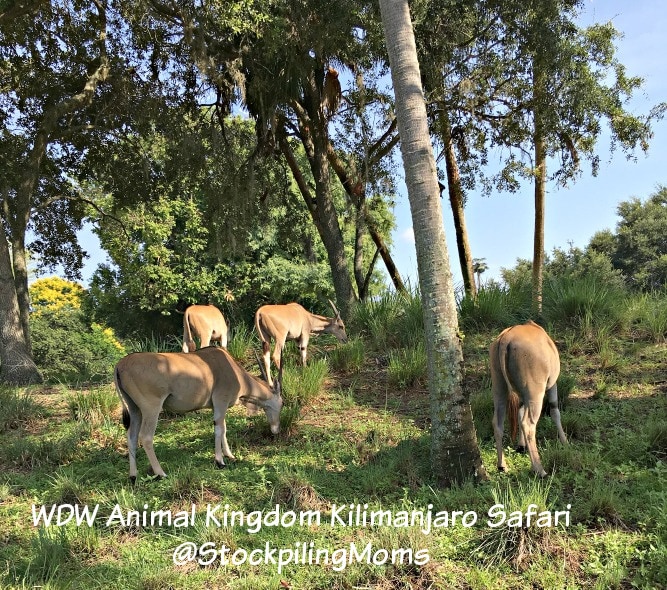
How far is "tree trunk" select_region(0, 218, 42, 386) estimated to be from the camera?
11656mm

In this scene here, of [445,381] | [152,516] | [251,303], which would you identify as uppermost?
[251,303]

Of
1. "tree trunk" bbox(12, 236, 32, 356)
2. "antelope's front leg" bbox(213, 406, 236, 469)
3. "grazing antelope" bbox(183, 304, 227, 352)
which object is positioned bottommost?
"antelope's front leg" bbox(213, 406, 236, 469)

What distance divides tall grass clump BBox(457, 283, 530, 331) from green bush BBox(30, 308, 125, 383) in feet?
48.9

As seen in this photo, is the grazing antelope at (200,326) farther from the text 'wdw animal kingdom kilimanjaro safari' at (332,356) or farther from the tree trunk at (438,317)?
the tree trunk at (438,317)

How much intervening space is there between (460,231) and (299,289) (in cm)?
1251

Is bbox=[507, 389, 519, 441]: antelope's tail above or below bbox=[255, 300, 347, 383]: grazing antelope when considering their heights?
below

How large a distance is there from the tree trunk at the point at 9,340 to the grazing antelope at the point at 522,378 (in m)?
9.25

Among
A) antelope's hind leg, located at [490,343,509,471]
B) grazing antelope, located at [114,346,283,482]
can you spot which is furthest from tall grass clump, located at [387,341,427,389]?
antelope's hind leg, located at [490,343,509,471]

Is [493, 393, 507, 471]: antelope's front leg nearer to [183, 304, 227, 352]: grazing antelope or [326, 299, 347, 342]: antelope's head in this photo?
[183, 304, 227, 352]: grazing antelope

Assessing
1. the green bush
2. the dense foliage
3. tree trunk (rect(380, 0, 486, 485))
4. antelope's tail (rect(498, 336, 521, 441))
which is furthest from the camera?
the dense foliage

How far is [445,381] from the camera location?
5883 mm

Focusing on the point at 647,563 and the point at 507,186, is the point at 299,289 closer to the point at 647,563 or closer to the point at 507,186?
the point at 507,186

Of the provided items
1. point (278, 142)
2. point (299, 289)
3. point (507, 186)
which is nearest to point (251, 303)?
point (299, 289)

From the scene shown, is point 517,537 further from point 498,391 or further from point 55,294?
point 55,294
